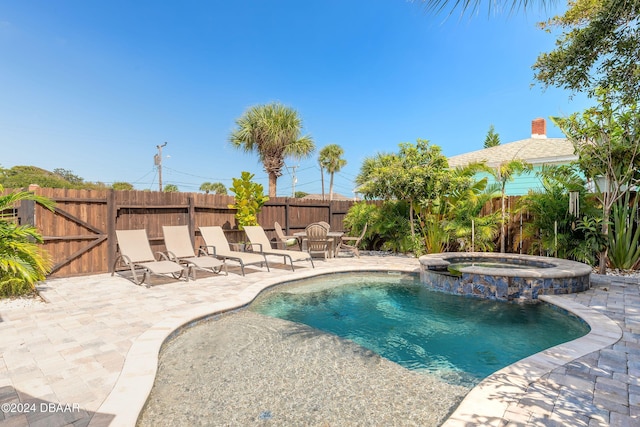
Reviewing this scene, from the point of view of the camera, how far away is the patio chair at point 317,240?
34.4ft

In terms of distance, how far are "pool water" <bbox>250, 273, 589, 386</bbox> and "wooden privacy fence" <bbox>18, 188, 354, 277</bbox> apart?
4.59 metres

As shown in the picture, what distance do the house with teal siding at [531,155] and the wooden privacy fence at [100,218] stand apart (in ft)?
32.8

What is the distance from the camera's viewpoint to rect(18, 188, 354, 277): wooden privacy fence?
772cm

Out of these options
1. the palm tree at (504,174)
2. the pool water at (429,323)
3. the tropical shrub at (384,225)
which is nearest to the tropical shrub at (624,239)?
the palm tree at (504,174)

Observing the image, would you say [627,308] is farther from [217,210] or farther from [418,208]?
[217,210]

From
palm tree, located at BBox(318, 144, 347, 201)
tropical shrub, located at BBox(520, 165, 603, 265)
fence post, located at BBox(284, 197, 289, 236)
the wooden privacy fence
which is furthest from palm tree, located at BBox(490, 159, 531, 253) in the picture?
palm tree, located at BBox(318, 144, 347, 201)

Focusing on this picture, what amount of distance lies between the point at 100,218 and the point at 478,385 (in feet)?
29.3

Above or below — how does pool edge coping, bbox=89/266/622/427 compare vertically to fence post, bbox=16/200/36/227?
below

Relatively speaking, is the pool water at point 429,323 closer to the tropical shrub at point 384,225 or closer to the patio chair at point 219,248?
the patio chair at point 219,248

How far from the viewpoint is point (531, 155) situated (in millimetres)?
14039

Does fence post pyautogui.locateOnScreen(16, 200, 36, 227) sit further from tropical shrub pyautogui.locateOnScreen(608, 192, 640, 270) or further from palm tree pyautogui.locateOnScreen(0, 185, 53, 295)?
tropical shrub pyautogui.locateOnScreen(608, 192, 640, 270)

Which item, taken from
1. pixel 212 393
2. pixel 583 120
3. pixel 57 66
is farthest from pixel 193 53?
pixel 212 393

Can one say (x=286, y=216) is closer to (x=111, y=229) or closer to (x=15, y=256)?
(x=111, y=229)

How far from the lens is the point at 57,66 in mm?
14273
